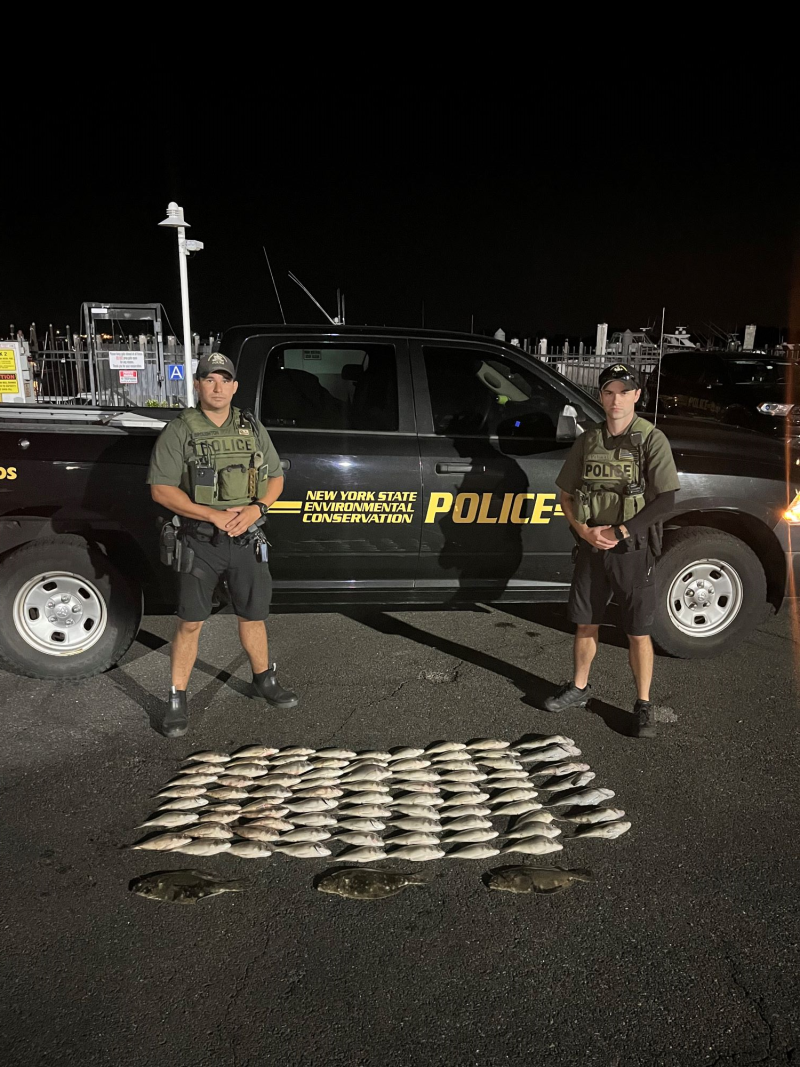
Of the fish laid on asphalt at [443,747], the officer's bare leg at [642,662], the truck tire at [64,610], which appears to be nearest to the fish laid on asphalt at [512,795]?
the fish laid on asphalt at [443,747]

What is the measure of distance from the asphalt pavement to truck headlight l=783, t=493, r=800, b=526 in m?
1.09

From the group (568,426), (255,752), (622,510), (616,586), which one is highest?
(568,426)

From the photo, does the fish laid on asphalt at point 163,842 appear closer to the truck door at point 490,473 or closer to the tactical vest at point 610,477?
the truck door at point 490,473

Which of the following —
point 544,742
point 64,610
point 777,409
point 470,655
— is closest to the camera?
point 544,742

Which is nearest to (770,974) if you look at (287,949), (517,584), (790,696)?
(287,949)

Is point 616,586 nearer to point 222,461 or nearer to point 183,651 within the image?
point 222,461

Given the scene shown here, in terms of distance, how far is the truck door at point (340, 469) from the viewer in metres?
4.44

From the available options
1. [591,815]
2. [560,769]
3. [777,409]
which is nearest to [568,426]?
[560,769]

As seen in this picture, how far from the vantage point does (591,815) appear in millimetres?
3211

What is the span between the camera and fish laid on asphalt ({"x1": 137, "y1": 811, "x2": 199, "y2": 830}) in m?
3.12

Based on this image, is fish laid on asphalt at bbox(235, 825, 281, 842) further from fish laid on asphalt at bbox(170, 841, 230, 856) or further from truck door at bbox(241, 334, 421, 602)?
truck door at bbox(241, 334, 421, 602)

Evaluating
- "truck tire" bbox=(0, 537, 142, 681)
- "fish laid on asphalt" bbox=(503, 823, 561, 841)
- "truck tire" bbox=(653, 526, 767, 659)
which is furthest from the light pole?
"fish laid on asphalt" bbox=(503, 823, 561, 841)

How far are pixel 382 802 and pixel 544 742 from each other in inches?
36.4

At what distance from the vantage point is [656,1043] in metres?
2.15
